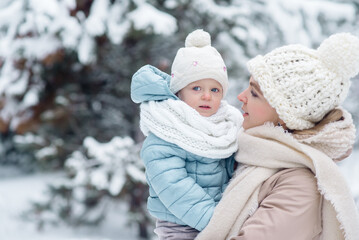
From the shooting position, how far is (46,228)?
18.7 feet

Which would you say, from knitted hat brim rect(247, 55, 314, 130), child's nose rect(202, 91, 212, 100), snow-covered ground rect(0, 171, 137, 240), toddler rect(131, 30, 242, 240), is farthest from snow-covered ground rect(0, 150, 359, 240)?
knitted hat brim rect(247, 55, 314, 130)

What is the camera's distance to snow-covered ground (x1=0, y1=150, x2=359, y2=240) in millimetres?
5438

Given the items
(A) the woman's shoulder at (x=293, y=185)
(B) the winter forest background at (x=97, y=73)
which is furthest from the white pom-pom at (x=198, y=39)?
(B) the winter forest background at (x=97, y=73)

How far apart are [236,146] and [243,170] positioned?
98 millimetres

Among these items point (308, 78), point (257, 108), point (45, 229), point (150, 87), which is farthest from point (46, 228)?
point (308, 78)

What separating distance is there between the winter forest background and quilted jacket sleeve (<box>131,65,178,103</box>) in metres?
2.58

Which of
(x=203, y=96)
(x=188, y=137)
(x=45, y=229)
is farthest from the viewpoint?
(x=45, y=229)

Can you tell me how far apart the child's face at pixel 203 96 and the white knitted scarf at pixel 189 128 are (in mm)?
42

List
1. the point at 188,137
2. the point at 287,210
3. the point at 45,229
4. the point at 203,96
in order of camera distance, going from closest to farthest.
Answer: the point at 287,210 < the point at 188,137 < the point at 203,96 < the point at 45,229

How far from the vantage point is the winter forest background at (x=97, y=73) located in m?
4.40

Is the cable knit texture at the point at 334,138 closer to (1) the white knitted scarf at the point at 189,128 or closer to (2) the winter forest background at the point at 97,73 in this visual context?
(1) the white knitted scarf at the point at 189,128

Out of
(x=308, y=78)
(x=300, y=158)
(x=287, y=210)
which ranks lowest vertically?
(x=287, y=210)

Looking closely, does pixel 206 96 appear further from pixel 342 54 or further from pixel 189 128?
pixel 342 54

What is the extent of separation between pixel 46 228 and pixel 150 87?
4.71 metres
